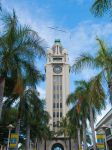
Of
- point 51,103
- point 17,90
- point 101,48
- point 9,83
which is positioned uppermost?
point 51,103

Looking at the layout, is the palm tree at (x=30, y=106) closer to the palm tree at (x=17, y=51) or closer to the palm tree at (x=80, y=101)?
the palm tree at (x=80, y=101)

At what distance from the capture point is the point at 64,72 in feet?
372

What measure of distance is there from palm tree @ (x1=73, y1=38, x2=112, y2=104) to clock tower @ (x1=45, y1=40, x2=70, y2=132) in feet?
262

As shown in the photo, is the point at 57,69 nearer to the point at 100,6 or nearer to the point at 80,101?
the point at 80,101

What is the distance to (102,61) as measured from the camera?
819 inches

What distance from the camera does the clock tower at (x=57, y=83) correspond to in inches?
4080

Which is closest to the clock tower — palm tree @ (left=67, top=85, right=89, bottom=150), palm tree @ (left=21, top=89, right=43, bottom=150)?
palm tree @ (left=67, top=85, right=89, bottom=150)

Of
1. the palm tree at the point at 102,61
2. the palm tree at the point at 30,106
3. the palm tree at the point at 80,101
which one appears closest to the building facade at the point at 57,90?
the palm tree at the point at 80,101

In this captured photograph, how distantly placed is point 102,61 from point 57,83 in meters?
90.8

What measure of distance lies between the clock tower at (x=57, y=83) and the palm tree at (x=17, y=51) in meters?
80.7

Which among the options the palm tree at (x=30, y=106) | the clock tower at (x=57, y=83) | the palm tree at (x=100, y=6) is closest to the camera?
the palm tree at (x=100, y=6)

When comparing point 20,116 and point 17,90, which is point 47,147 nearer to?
point 20,116

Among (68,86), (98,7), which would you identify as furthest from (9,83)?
(68,86)

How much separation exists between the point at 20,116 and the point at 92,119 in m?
9.94
